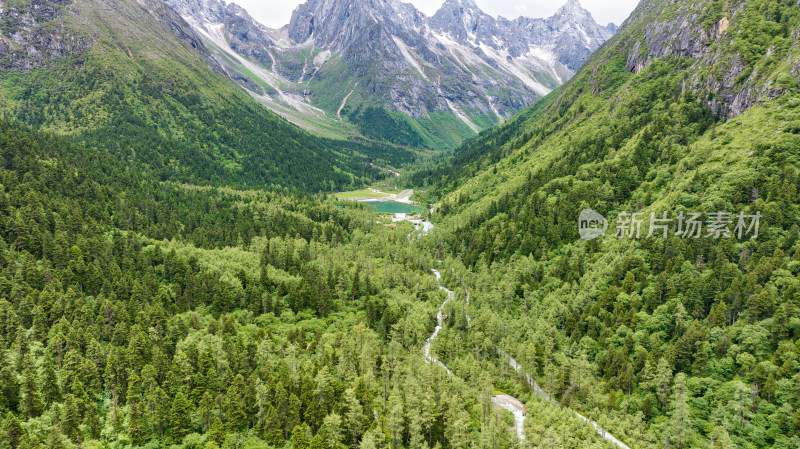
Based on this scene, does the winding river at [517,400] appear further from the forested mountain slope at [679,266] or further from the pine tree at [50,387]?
the pine tree at [50,387]

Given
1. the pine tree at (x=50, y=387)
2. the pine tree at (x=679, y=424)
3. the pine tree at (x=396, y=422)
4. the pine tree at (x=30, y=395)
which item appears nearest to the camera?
the pine tree at (x=30, y=395)

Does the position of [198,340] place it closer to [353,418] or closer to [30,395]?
[30,395]

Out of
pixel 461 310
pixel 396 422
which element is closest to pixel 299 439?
pixel 396 422

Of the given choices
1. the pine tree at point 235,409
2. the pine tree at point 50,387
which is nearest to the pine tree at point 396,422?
the pine tree at point 235,409

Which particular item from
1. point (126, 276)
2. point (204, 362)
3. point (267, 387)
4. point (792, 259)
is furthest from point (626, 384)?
point (126, 276)

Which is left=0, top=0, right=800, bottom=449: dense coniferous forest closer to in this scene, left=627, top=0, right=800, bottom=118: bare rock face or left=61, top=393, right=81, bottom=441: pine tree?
left=61, top=393, right=81, bottom=441: pine tree

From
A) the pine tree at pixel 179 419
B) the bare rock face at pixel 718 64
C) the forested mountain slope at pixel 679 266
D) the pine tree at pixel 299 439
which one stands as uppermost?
the bare rock face at pixel 718 64

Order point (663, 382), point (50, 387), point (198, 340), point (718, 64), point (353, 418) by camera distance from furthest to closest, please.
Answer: point (718, 64) < point (198, 340) < point (663, 382) < point (50, 387) < point (353, 418)

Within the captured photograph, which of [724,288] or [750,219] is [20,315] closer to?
[724,288]
